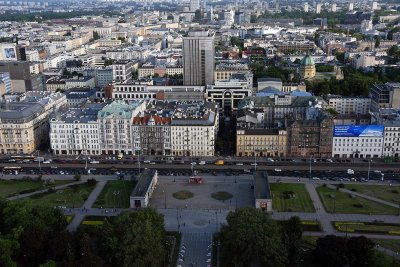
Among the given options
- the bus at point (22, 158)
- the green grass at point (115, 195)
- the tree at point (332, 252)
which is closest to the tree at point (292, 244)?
the tree at point (332, 252)

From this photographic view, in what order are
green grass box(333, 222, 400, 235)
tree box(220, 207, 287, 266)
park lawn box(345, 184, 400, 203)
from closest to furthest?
tree box(220, 207, 287, 266)
green grass box(333, 222, 400, 235)
park lawn box(345, 184, 400, 203)

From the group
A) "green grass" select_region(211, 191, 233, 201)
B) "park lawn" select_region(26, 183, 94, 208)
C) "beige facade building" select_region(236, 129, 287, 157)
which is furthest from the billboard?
"park lawn" select_region(26, 183, 94, 208)

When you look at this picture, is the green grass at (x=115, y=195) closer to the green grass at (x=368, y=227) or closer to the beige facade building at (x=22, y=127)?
the beige facade building at (x=22, y=127)

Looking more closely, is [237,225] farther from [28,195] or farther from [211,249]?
[28,195]

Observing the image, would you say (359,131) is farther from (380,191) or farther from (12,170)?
(12,170)

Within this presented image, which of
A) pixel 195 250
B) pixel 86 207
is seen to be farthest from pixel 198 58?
pixel 195 250

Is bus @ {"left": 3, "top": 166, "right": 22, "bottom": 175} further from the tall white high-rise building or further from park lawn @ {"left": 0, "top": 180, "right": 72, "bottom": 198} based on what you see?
the tall white high-rise building
